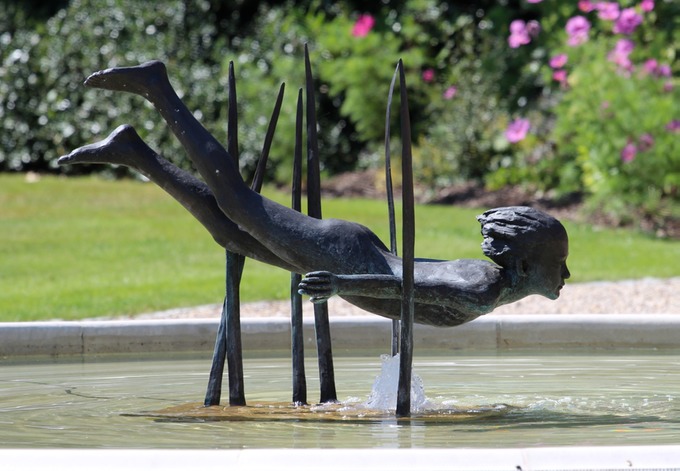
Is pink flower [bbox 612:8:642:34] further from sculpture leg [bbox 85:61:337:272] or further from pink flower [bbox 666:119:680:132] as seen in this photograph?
sculpture leg [bbox 85:61:337:272]

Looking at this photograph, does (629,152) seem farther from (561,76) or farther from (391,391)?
(391,391)

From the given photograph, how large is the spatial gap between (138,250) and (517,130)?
468cm

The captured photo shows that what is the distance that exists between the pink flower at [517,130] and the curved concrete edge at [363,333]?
716 centimetres

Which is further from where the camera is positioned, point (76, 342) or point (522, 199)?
point (522, 199)

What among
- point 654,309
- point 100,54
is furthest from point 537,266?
point 100,54

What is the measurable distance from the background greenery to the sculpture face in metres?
7.52

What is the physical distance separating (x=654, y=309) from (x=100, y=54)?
10195 millimetres

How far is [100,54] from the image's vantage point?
645 inches

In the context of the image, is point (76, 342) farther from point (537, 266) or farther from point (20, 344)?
point (537, 266)

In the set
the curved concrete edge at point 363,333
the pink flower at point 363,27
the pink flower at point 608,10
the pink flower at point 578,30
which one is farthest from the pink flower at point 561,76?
the curved concrete edge at point 363,333

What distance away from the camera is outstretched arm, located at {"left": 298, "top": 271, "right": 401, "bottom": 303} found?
13.8ft

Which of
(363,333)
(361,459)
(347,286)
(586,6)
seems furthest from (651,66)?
(361,459)

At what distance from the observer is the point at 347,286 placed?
4.30 meters

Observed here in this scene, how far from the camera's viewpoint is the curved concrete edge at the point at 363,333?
254 inches
